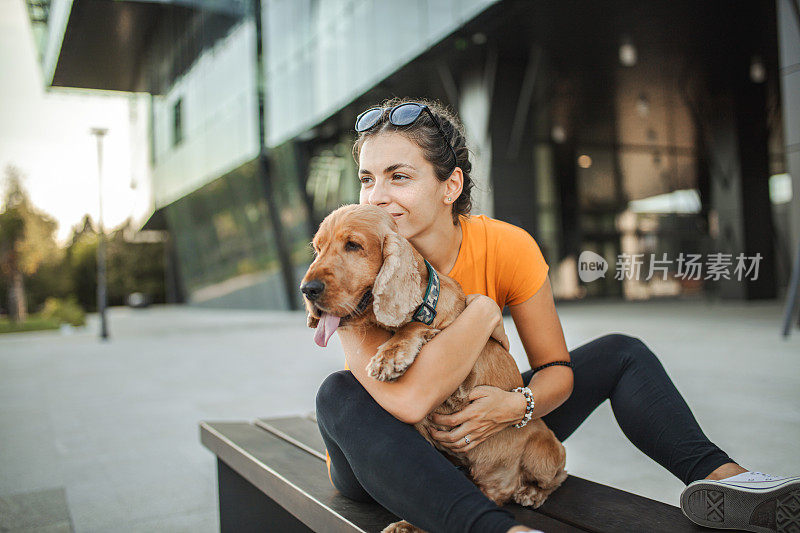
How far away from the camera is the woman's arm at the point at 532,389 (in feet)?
5.67

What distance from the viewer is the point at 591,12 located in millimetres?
11758

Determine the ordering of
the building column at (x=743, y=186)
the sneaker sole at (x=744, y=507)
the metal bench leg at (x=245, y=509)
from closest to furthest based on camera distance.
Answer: the sneaker sole at (x=744, y=507), the metal bench leg at (x=245, y=509), the building column at (x=743, y=186)

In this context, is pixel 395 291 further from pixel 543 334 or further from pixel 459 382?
pixel 543 334

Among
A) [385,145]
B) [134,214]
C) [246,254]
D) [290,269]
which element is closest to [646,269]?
[385,145]

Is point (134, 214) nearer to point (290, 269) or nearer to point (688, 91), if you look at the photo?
point (290, 269)

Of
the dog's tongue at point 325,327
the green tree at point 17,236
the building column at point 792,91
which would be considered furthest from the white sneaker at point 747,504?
the green tree at point 17,236

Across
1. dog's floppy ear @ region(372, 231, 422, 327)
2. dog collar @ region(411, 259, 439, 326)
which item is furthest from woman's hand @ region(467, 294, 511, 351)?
dog's floppy ear @ region(372, 231, 422, 327)

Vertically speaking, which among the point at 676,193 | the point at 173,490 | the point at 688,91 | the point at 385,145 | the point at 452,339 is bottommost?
the point at 173,490

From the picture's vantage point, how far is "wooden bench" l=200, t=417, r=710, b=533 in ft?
5.67

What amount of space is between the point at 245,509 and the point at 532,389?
1.58 meters

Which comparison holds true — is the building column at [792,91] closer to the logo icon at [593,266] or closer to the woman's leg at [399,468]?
the logo icon at [593,266]

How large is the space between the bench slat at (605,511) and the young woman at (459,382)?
95 mm

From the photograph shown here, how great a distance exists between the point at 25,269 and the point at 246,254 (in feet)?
30.1

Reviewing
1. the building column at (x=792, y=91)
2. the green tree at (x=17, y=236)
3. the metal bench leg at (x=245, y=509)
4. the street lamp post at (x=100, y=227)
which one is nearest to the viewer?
the metal bench leg at (x=245, y=509)
